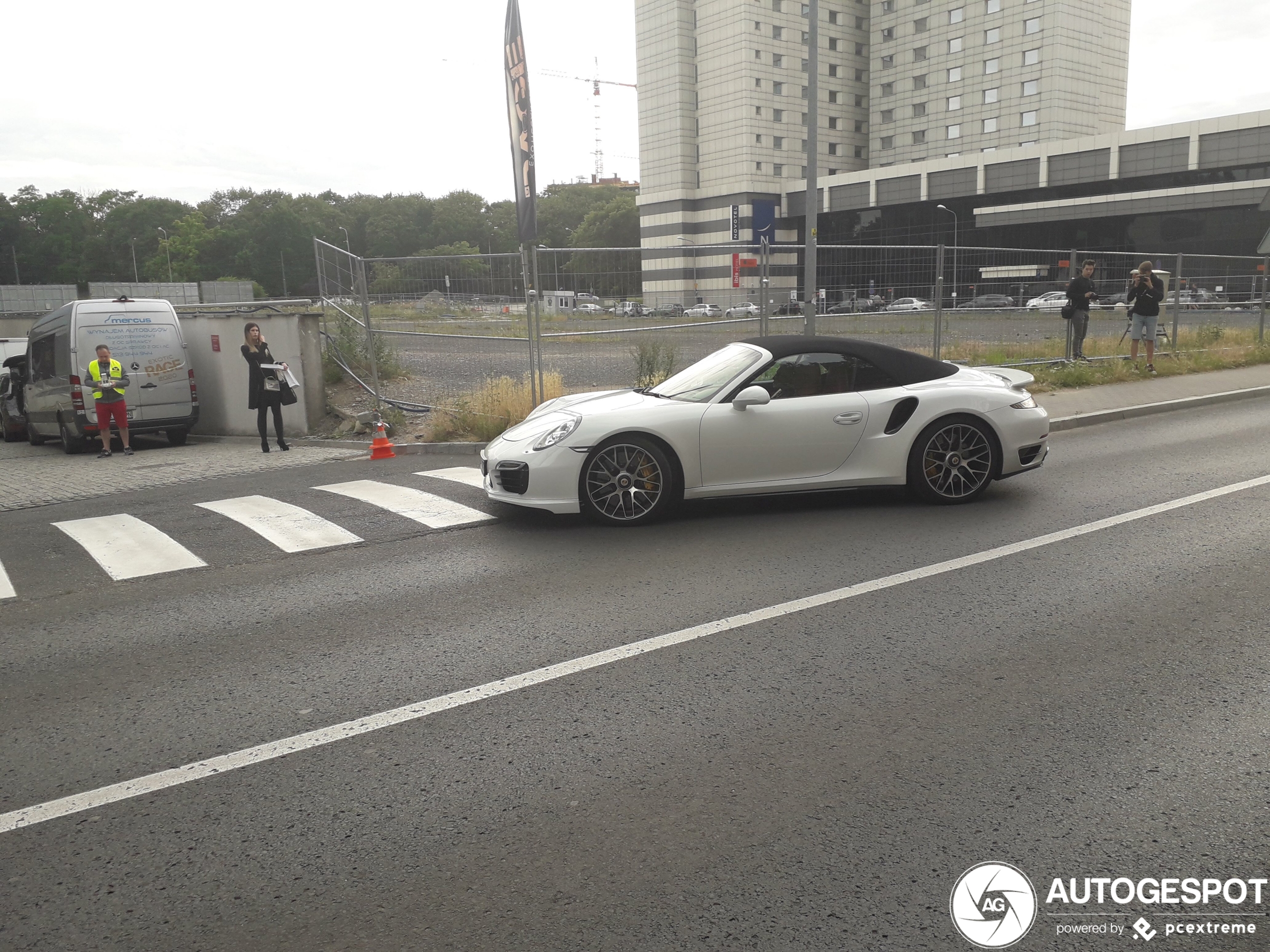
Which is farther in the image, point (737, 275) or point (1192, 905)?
point (737, 275)

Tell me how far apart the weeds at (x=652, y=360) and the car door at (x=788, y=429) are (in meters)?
5.78

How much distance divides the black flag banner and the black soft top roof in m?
6.10

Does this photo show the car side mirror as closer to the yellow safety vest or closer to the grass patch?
the grass patch

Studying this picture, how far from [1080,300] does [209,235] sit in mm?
126383

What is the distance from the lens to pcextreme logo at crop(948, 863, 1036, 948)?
8.74 feet

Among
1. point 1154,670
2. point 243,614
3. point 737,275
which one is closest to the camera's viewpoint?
point 1154,670

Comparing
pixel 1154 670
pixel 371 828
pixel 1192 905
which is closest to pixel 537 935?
pixel 371 828

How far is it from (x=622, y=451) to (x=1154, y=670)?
13.4 feet

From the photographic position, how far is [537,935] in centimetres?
268

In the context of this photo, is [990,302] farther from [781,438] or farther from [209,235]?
[209,235]

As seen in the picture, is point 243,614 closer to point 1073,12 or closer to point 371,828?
point 371,828

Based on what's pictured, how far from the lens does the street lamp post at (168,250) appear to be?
4397 inches

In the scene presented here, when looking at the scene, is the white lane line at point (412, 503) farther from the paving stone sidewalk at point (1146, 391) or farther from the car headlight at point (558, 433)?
the paving stone sidewalk at point (1146, 391)
